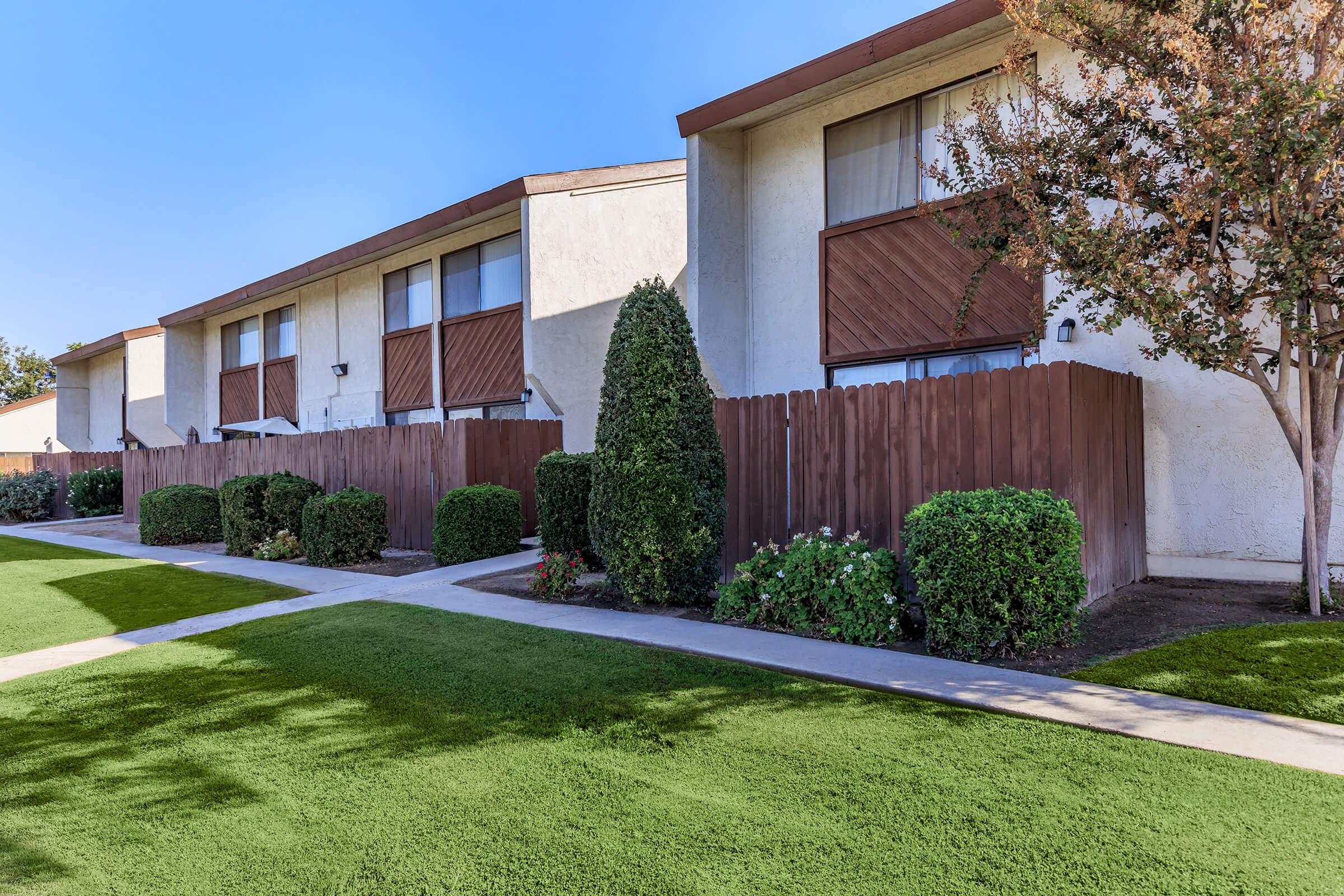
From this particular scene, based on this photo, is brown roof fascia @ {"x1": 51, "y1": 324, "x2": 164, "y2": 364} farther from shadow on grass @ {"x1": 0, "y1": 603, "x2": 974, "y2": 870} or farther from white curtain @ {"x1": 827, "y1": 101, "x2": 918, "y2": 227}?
shadow on grass @ {"x1": 0, "y1": 603, "x2": 974, "y2": 870}

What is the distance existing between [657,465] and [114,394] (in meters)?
30.7

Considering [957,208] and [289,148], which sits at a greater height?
[289,148]

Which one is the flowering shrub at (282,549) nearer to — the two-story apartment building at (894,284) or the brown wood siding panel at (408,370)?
the brown wood siding panel at (408,370)

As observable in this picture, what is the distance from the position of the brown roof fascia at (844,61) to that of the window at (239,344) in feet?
57.6

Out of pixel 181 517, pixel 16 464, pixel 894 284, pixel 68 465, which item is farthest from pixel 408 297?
pixel 16 464

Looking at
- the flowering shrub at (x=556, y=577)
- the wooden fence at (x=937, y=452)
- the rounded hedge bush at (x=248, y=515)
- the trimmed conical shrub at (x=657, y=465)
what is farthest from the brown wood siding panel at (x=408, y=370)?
the wooden fence at (x=937, y=452)

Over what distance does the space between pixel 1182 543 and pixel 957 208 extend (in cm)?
452

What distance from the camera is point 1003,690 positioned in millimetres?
4984

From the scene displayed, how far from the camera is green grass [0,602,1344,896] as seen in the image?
114 inches

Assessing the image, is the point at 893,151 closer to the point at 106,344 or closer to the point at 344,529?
the point at 344,529

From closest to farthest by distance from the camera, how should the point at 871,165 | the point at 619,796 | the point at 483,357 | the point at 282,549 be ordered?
the point at 619,796
the point at 871,165
the point at 282,549
the point at 483,357

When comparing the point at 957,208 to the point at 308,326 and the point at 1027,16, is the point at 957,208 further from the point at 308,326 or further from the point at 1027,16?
the point at 308,326

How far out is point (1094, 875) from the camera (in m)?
2.80

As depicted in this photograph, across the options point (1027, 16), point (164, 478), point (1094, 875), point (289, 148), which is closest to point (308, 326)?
point (164, 478)
